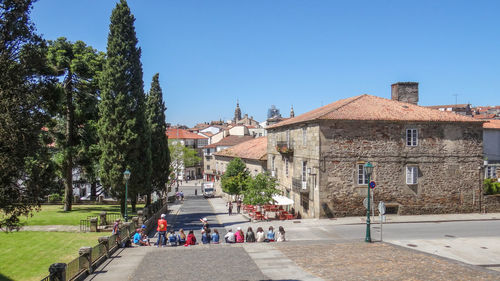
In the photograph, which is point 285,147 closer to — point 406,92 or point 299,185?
point 299,185

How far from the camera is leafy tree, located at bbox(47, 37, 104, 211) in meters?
30.5

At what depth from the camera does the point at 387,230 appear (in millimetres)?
23844

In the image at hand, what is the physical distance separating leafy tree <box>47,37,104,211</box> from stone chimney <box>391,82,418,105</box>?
25149 mm

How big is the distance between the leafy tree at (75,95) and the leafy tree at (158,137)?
6270 mm

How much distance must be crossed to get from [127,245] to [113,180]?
30.1 feet

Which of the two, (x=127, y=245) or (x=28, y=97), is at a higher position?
(x=28, y=97)

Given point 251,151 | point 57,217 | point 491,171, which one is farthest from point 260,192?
point 491,171

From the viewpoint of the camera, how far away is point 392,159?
28.9 meters

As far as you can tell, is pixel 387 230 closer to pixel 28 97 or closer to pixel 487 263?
pixel 487 263

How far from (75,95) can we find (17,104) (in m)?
21.3

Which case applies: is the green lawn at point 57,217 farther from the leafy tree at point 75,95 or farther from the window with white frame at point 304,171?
the window with white frame at point 304,171

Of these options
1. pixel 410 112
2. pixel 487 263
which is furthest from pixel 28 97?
pixel 410 112

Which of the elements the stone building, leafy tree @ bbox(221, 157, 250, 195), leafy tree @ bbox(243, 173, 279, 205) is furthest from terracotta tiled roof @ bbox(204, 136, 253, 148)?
the stone building

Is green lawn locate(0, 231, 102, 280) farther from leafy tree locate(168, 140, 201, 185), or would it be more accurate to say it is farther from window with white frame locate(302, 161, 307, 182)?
leafy tree locate(168, 140, 201, 185)
